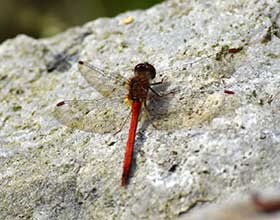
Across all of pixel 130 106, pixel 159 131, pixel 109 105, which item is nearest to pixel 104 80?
pixel 109 105

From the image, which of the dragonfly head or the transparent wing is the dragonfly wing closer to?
the transparent wing

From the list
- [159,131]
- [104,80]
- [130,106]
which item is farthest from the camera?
[104,80]

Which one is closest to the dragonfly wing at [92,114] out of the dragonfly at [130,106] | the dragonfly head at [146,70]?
the dragonfly at [130,106]

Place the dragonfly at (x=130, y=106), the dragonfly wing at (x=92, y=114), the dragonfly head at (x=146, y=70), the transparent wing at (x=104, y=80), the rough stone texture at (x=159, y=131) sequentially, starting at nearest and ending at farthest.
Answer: the rough stone texture at (x=159, y=131) → the dragonfly at (x=130, y=106) → the dragonfly wing at (x=92, y=114) → the dragonfly head at (x=146, y=70) → the transparent wing at (x=104, y=80)

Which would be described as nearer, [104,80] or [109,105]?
[109,105]

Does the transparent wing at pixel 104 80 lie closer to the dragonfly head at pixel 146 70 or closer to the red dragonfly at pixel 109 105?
the red dragonfly at pixel 109 105

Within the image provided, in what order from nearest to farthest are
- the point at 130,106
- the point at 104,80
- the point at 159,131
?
the point at 159,131, the point at 130,106, the point at 104,80

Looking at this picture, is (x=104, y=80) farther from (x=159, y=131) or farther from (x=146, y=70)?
(x=159, y=131)
